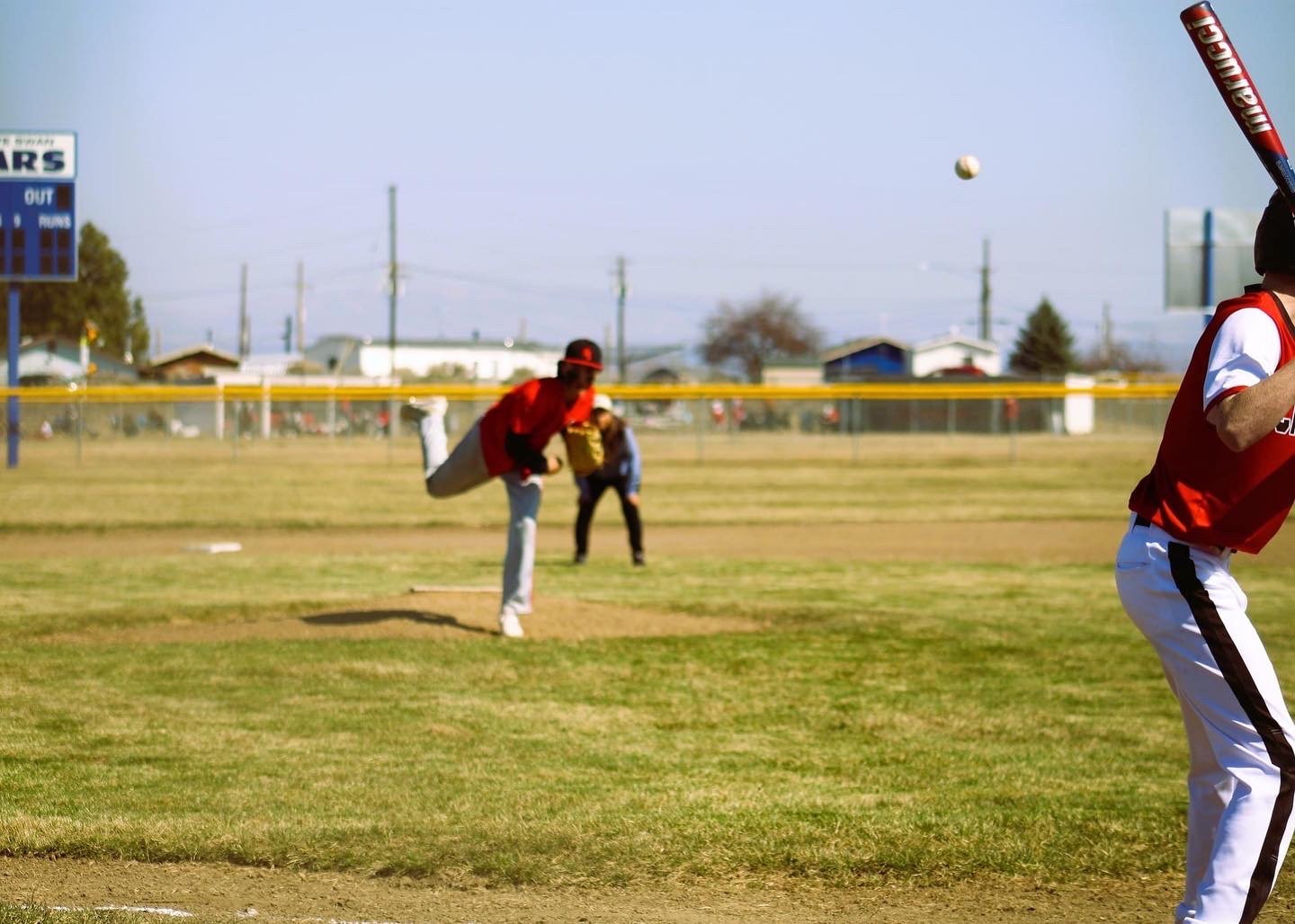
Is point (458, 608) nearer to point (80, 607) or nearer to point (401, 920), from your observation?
point (80, 607)

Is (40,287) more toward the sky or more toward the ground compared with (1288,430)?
more toward the sky

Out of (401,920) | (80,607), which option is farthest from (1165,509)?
(80,607)

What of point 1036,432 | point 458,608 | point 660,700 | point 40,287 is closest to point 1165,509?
point 660,700

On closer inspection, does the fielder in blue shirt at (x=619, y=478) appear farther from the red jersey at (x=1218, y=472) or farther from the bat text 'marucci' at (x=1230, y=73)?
the red jersey at (x=1218, y=472)

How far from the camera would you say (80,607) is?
12.1 meters

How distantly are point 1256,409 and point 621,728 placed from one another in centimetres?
489

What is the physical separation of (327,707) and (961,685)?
3.83 m

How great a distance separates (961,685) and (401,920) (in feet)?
17.1

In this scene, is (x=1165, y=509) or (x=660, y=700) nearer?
(x=1165, y=509)

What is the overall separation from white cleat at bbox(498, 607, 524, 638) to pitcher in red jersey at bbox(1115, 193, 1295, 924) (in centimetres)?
690

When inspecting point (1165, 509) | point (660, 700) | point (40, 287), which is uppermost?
point (40, 287)

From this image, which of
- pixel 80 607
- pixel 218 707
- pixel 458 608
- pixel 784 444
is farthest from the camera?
pixel 784 444

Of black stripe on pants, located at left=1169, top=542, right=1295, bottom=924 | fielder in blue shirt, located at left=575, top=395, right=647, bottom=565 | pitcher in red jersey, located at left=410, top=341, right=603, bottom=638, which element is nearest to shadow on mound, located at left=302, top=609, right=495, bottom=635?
pitcher in red jersey, located at left=410, top=341, right=603, bottom=638

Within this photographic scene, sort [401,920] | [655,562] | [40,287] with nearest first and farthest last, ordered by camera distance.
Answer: [401,920] → [655,562] → [40,287]
